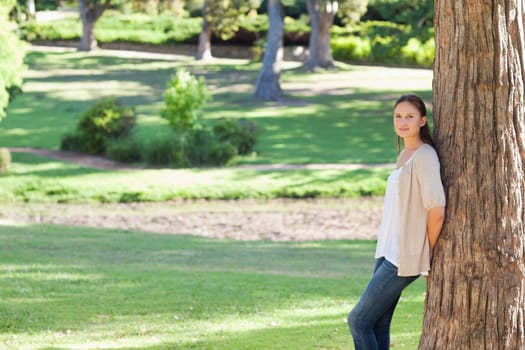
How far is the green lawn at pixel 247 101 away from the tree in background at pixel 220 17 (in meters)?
1.44

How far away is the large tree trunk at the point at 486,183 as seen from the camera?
17.7 ft

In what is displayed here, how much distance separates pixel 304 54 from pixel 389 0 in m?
14.9

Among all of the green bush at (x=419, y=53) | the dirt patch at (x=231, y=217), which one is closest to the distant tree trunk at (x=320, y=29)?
the green bush at (x=419, y=53)

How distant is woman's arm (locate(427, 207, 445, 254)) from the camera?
534 cm

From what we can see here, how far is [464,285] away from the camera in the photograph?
542 cm

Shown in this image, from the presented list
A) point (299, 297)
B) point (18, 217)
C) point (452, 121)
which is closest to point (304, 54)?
point (18, 217)

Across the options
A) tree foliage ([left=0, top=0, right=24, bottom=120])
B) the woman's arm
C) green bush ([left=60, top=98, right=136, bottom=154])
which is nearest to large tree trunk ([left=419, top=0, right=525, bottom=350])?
the woman's arm

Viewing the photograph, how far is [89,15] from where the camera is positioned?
Answer: 53.1 metres

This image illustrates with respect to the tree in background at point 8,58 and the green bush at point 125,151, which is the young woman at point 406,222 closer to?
the tree in background at point 8,58

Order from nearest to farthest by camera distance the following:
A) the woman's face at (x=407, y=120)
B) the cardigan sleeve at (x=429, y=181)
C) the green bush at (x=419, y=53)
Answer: the cardigan sleeve at (x=429, y=181), the woman's face at (x=407, y=120), the green bush at (x=419, y=53)

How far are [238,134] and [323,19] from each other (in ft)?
69.8

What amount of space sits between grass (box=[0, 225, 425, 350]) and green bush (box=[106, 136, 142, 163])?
11327mm

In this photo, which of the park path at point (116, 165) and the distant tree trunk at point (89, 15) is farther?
the distant tree trunk at point (89, 15)

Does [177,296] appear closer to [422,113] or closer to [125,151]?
[422,113]
